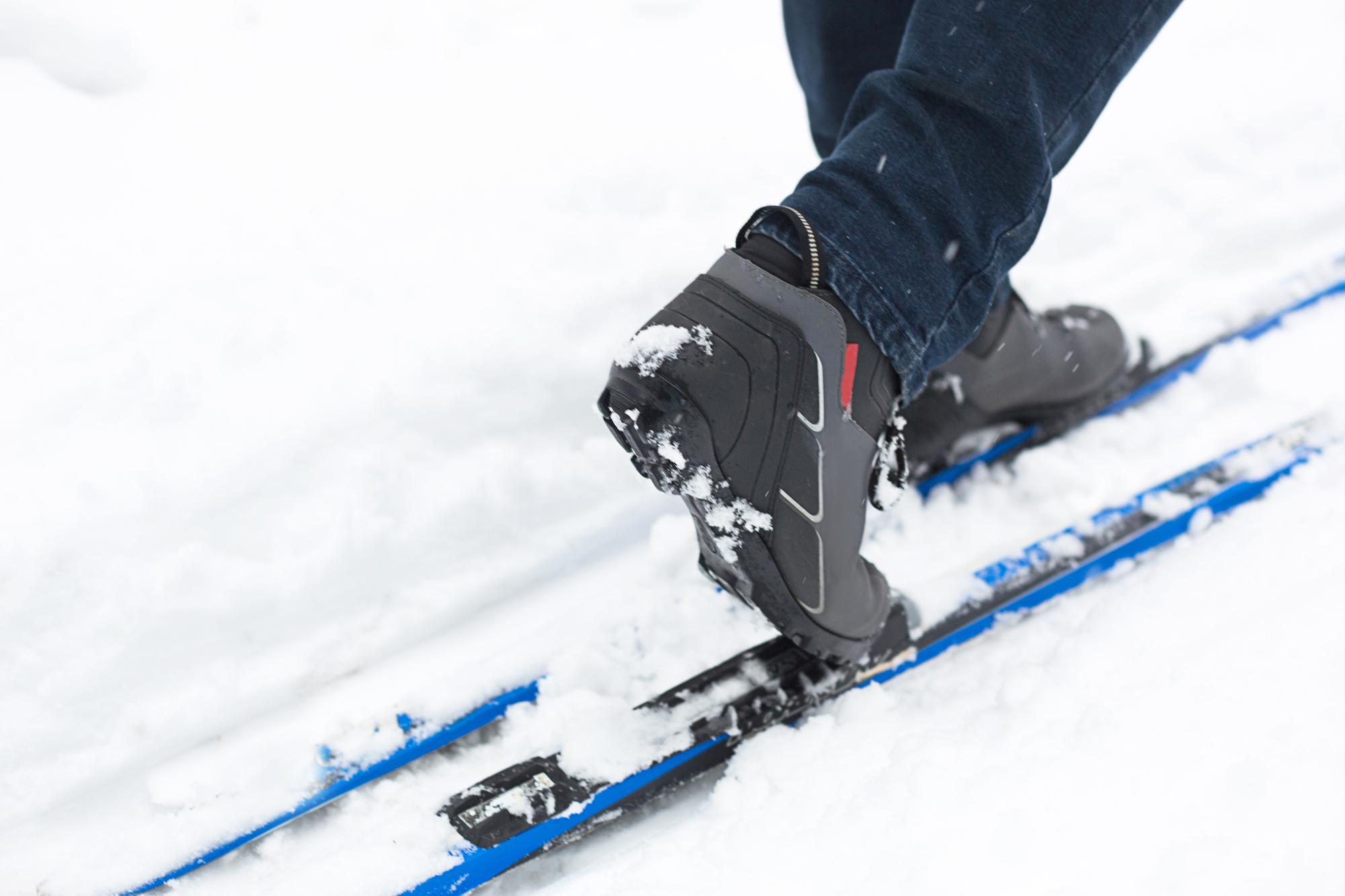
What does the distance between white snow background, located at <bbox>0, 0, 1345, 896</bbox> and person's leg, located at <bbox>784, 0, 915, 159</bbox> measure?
1.50 feet

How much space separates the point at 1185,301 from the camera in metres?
1.57

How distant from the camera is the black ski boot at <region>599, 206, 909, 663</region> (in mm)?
648

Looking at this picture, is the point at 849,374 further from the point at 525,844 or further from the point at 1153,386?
the point at 1153,386

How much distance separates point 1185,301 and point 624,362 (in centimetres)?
146

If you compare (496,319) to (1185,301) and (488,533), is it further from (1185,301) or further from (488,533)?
(1185,301)

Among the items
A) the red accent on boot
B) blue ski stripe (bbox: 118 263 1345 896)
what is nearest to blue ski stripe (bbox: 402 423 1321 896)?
blue ski stripe (bbox: 118 263 1345 896)

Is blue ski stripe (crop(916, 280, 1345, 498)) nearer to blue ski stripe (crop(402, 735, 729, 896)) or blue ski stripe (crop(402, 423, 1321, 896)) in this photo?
blue ski stripe (crop(402, 423, 1321, 896))

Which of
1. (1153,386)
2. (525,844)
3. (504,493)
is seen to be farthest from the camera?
(1153,386)

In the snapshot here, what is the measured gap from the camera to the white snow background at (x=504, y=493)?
31.6 inches

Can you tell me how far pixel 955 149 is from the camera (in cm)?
66

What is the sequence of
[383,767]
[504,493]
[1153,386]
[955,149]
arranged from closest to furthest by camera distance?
[955,149]
[383,767]
[504,493]
[1153,386]

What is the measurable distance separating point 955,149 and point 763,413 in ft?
0.93

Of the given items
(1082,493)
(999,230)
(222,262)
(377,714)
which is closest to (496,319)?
(222,262)

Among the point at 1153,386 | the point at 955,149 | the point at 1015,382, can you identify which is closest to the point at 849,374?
the point at 955,149
